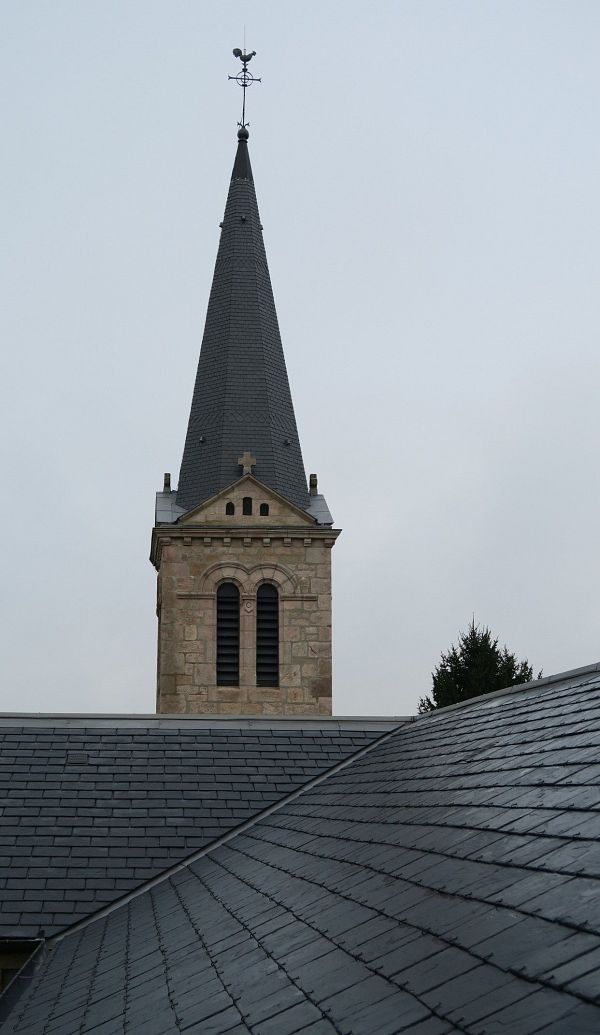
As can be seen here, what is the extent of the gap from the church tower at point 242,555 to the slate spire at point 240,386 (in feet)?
0.14

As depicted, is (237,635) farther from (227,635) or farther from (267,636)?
(267,636)

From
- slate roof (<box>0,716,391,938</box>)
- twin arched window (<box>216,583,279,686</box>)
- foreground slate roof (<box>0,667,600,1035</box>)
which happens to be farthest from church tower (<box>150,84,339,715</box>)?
foreground slate roof (<box>0,667,600,1035</box>)

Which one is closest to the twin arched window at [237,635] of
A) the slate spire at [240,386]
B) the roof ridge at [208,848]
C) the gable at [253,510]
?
the gable at [253,510]

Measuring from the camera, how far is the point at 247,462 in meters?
36.6

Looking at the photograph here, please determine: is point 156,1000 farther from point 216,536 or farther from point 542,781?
point 216,536

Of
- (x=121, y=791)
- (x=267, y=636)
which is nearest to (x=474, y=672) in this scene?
(x=267, y=636)

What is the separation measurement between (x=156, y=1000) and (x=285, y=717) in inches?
408

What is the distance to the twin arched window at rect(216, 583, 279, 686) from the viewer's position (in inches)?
1351

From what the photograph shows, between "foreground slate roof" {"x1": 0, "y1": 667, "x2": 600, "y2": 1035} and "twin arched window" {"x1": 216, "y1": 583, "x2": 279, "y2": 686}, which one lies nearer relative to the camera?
"foreground slate roof" {"x1": 0, "y1": 667, "x2": 600, "y2": 1035}

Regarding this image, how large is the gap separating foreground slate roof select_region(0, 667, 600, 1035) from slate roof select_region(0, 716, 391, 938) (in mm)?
1328

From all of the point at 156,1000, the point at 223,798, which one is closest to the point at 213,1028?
the point at 156,1000

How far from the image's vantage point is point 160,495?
122 ft

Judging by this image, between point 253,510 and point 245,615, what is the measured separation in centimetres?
310

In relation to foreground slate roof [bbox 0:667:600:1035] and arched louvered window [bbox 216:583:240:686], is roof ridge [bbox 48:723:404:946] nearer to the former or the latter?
foreground slate roof [bbox 0:667:600:1035]
